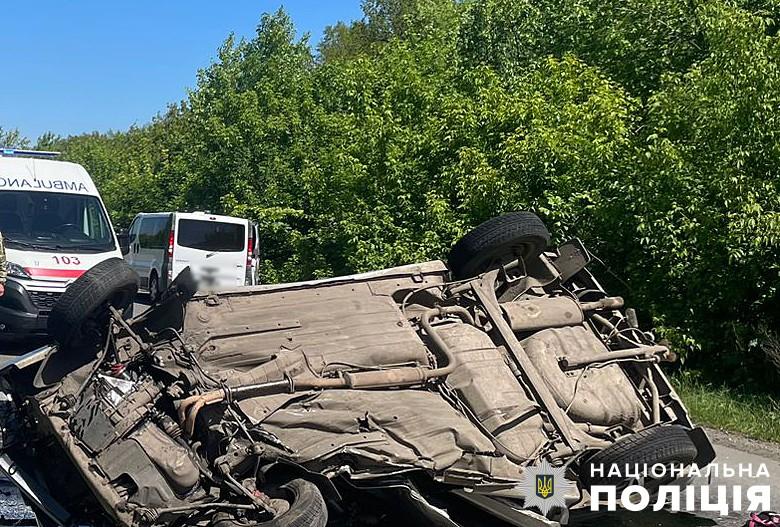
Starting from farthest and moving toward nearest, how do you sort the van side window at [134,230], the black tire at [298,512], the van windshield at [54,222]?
the van side window at [134,230]
the van windshield at [54,222]
the black tire at [298,512]

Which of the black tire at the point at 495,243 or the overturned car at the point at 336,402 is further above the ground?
the black tire at the point at 495,243

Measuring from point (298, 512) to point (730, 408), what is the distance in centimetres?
650

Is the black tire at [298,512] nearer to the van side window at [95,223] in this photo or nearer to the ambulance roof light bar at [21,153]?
the van side window at [95,223]

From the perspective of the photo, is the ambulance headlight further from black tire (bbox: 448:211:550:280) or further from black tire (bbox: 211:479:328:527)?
black tire (bbox: 211:479:328:527)

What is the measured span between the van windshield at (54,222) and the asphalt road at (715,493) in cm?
443

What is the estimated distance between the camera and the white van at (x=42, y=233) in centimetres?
1019

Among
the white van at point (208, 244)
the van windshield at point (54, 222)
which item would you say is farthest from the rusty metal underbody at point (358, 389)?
the white van at point (208, 244)

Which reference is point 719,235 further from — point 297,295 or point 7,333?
point 7,333

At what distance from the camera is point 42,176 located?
1165 centimetres

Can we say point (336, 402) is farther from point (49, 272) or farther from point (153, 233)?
point (153, 233)

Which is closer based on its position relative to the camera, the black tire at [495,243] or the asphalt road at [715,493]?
the asphalt road at [715,493]

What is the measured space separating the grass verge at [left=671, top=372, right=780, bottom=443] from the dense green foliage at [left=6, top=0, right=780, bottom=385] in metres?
0.45

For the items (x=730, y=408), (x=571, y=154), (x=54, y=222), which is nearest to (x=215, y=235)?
(x=54, y=222)

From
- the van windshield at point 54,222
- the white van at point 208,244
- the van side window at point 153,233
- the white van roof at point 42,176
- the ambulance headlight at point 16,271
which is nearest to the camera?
the ambulance headlight at point 16,271
